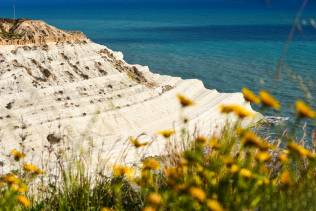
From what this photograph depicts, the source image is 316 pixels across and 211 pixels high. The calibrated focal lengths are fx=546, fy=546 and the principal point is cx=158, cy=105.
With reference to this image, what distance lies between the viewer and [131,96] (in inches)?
559

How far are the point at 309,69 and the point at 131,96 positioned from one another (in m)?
16.1

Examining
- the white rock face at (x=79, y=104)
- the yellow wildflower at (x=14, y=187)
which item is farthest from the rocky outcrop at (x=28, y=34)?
the yellow wildflower at (x=14, y=187)

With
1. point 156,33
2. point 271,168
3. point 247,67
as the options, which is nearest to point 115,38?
point 156,33

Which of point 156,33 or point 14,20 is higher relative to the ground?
point 14,20

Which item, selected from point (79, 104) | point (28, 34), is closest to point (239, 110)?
point (79, 104)

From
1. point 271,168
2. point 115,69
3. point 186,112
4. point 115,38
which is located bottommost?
point 115,38

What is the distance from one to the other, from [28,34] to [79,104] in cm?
245

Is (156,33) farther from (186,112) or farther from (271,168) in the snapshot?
(271,168)

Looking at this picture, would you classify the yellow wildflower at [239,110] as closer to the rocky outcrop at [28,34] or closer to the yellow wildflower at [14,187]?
the yellow wildflower at [14,187]

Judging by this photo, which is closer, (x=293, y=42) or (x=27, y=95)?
(x=27, y=95)

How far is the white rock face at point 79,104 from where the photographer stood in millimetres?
11016

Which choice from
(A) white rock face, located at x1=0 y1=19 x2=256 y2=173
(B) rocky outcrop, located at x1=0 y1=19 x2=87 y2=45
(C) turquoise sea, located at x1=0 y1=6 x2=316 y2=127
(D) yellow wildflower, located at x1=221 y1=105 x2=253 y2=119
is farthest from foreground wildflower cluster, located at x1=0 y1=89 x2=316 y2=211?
(C) turquoise sea, located at x1=0 y1=6 x2=316 y2=127

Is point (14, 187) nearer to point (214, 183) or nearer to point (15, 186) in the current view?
point (15, 186)

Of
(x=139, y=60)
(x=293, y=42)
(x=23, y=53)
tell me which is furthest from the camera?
(x=293, y=42)
